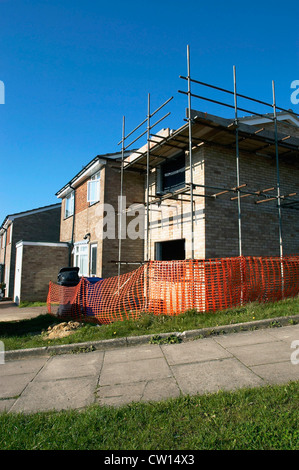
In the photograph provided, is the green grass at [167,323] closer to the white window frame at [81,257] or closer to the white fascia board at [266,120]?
the white fascia board at [266,120]

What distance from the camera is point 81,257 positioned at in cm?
1370

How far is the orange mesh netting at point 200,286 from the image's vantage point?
22.0ft

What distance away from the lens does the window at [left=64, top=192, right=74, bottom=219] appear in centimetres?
1606

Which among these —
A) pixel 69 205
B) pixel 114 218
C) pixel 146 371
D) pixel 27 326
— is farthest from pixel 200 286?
pixel 69 205

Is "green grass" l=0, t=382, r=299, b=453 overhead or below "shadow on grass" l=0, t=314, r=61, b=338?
overhead

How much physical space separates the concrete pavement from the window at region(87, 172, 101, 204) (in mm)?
8188

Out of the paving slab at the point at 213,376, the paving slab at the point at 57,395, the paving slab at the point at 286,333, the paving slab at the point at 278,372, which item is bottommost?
the paving slab at the point at 57,395

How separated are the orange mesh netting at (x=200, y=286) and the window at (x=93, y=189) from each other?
17.1 ft

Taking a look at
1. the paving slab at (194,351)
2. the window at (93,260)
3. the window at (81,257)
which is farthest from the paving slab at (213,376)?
the window at (81,257)

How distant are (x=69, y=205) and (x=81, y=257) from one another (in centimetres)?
434

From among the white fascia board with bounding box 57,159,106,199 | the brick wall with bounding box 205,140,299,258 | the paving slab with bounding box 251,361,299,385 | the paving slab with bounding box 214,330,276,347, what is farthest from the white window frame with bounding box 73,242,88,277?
the paving slab with bounding box 251,361,299,385

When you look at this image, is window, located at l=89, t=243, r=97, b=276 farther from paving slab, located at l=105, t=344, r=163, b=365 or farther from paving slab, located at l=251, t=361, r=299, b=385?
paving slab, located at l=251, t=361, r=299, b=385

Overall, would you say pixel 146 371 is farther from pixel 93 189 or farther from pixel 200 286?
pixel 93 189
